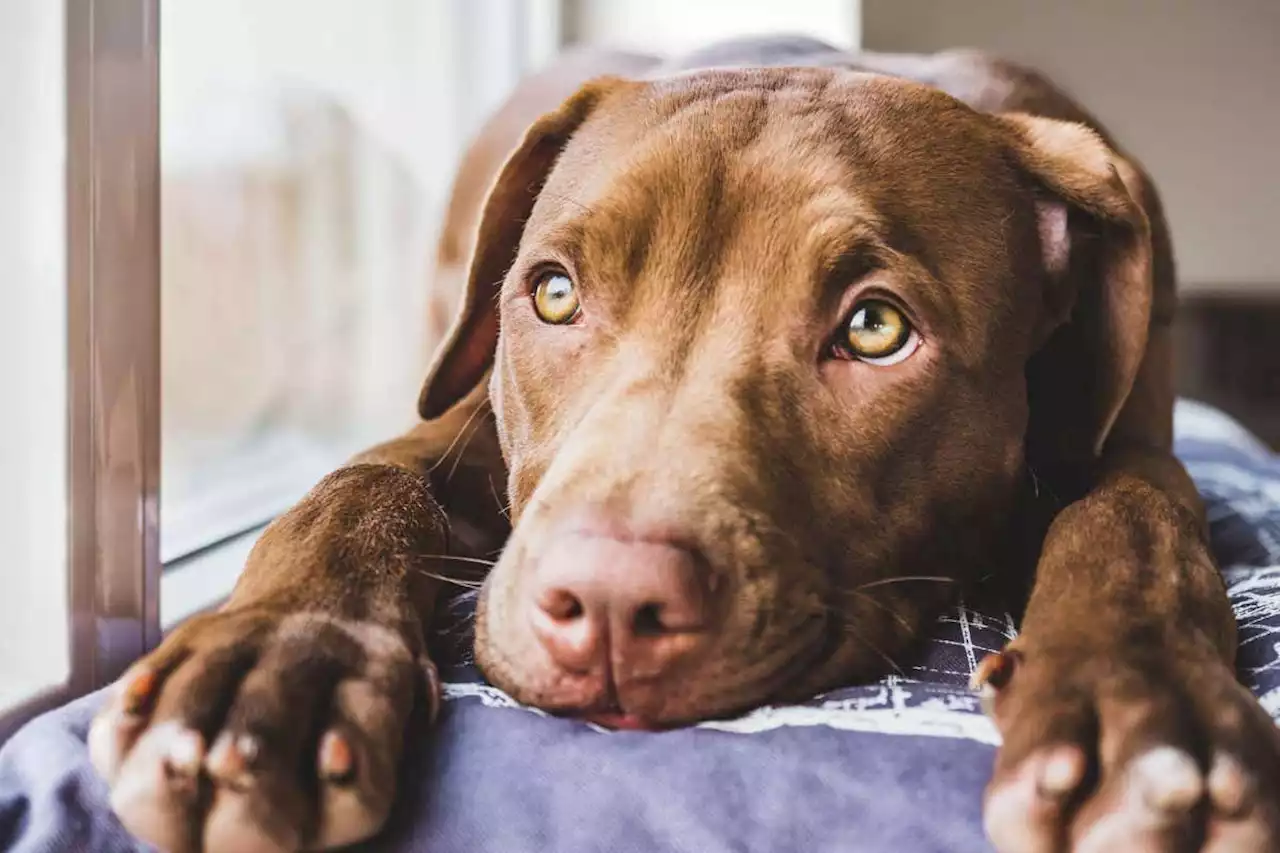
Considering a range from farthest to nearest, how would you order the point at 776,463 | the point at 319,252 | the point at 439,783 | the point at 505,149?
the point at 319,252, the point at 505,149, the point at 776,463, the point at 439,783

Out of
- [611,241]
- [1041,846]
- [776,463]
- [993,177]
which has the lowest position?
[1041,846]

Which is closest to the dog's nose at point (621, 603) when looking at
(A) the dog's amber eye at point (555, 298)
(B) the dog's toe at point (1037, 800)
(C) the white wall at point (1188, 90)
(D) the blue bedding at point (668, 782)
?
(D) the blue bedding at point (668, 782)

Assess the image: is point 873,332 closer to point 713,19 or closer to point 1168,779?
point 1168,779

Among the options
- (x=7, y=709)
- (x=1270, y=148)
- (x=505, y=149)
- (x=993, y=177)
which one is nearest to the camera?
(x=7, y=709)

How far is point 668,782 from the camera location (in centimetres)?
133

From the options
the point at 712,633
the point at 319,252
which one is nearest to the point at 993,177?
the point at 712,633

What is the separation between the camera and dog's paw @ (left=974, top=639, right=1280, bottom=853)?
1.10 metres

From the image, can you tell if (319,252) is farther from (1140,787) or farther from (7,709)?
(1140,787)

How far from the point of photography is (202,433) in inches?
124

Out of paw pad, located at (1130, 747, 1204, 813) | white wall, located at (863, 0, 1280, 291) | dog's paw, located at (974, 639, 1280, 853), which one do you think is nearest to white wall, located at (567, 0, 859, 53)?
white wall, located at (863, 0, 1280, 291)

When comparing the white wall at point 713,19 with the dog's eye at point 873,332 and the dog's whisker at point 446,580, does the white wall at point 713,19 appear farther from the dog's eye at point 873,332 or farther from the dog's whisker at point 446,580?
the dog's whisker at point 446,580

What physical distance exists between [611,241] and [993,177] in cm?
64

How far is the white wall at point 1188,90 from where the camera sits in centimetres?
713

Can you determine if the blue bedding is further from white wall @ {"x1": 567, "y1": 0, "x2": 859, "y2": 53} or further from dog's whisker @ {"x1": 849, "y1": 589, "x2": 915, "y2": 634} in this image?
white wall @ {"x1": 567, "y1": 0, "x2": 859, "y2": 53}
